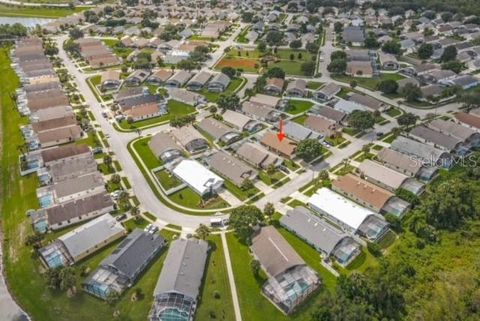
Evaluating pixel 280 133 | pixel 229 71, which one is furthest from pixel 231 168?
pixel 229 71

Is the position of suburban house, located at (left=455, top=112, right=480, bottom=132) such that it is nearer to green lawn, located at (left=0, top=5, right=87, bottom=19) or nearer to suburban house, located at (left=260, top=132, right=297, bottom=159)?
suburban house, located at (left=260, top=132, right=297, bottom=159)

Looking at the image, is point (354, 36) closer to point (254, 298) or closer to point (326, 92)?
point (326, 92)

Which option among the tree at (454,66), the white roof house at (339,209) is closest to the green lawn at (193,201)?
the white roof house at (339,209)

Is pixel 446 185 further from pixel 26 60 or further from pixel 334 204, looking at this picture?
pixel 26 60

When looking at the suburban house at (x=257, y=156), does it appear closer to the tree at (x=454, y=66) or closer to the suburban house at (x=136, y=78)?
the suburban house at (x=136, y=78)

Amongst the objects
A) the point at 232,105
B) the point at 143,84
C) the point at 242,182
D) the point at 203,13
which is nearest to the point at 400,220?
the point at 242,182
